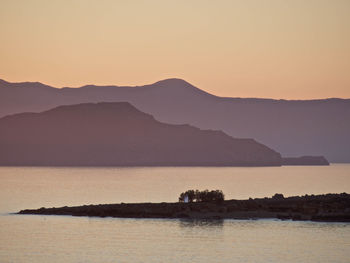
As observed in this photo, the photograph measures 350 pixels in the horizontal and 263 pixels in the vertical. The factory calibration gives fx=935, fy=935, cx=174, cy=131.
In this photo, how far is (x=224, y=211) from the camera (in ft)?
264

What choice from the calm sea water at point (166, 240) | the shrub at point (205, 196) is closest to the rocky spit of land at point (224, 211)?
the shrub at point (205, 196)

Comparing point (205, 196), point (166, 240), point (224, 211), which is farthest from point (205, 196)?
point (166, 240)

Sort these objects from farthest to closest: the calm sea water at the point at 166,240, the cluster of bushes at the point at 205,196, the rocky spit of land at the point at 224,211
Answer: the cluster of bushes at the point at 205,196 < the rocky spit of land at the point at 224,211 < the calm sea water at the point at 166,240

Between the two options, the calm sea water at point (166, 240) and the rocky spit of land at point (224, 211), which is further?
the rocky spit of land at point (224, 211)

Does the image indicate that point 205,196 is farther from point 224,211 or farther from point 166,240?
point 166,240

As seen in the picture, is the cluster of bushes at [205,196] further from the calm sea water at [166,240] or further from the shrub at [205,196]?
the calm sea water at [166,240]

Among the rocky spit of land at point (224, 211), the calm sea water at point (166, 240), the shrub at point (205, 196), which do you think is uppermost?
the shrub at point (205, 196)

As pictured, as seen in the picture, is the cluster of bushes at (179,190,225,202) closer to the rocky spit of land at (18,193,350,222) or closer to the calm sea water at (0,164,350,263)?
the rocky spit of land at (18,193,350,222)

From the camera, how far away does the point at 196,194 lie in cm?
8938

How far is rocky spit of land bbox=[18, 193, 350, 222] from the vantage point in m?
78.1

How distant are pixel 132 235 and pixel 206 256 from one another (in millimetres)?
10574

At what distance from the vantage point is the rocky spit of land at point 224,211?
78.1 meters

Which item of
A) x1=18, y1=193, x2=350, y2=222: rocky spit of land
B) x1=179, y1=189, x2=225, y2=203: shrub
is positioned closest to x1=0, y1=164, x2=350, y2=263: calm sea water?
x1=18, y1=193, x2=350, y2=222: rocky spit of land

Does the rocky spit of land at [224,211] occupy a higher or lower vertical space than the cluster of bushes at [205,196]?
lower
